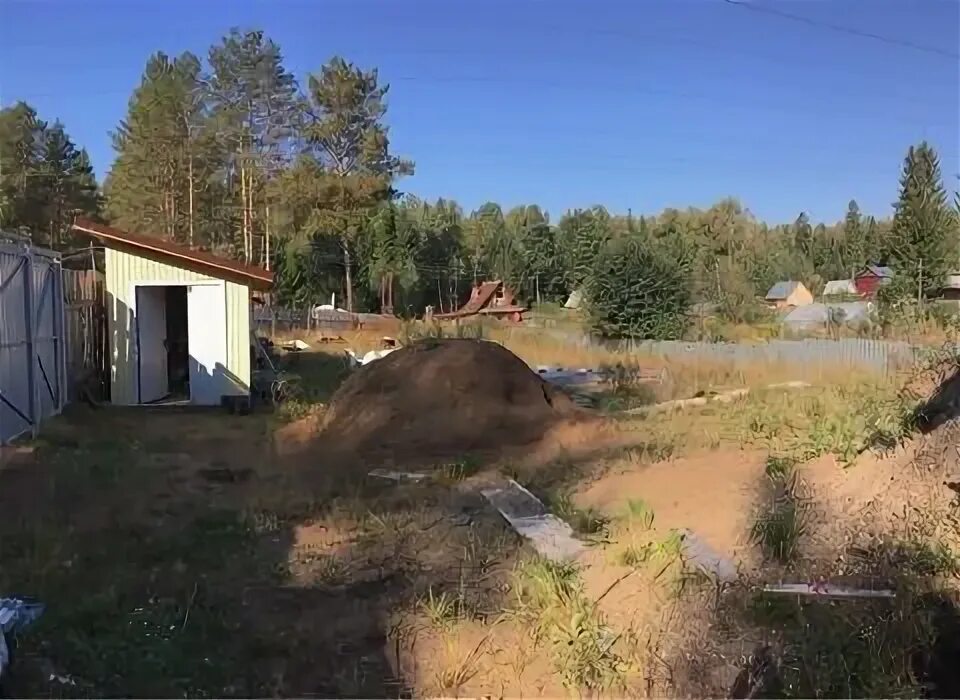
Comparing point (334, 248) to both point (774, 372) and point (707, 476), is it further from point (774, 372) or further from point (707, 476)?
point (707, 476)

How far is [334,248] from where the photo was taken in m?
44.1

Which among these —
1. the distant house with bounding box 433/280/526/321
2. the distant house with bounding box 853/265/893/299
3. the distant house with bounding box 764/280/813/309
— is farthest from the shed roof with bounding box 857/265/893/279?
the distant house with bounding box 433/280/526/321

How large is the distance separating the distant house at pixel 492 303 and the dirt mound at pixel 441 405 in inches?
1294

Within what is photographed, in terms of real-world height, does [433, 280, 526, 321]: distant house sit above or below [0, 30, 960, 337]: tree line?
below

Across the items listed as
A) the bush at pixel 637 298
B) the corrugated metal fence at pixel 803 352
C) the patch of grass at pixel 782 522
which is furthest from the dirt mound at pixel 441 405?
the bush at pixel 637 298

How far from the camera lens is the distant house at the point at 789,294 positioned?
187 feet

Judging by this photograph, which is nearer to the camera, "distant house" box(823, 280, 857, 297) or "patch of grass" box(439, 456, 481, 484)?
"patch of grass" box(439, 456, 481, 484)

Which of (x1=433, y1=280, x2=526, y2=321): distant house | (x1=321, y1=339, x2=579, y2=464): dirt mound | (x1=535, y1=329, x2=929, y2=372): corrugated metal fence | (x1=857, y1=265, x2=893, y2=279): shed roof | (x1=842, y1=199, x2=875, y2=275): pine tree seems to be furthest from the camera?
(x1=842, y1=199, x2=875, y2=275): pine tree

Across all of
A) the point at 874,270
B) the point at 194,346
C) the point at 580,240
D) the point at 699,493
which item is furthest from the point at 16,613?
the point at 874,270

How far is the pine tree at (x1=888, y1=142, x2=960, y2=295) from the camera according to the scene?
3566cm

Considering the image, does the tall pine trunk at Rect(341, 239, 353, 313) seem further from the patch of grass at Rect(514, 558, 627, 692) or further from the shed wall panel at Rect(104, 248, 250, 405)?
the patch of grass at Rect(514, 558, 627, 692)

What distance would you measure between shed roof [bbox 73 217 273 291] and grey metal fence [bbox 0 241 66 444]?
1.56 meters

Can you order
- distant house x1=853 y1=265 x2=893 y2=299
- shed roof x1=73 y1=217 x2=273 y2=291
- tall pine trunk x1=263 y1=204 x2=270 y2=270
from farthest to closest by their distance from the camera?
1. distant house x1=853 y1=265 x2=893 y2=299
2. tall pine trunk x1=263 y1=204 x2=270 y2=270
3. shed roof x1=73 y1=217 x2=273 y2=291

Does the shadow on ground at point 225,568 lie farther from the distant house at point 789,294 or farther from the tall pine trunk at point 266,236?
the distant house at point 789,294
